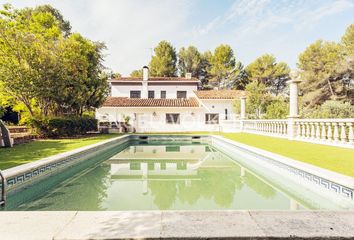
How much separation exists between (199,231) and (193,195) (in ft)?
10.3

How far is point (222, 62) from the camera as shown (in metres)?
45.7

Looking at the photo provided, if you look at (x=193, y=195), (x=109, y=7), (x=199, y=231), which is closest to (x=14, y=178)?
(x=193, y=195)

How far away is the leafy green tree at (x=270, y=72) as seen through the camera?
42.8 metres

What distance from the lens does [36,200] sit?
5.35m

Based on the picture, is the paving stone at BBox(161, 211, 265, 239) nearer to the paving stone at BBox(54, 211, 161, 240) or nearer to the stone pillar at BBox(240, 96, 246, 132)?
the paving stone at BBox(54, 211, 161, 240)

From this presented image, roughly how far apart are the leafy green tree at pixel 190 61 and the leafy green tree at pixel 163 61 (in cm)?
279

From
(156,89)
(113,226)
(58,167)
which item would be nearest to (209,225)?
(113,226)

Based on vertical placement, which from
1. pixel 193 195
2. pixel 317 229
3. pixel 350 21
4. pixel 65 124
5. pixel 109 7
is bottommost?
pixel 193 195

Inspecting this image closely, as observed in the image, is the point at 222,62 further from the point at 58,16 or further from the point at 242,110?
the point at 58,16

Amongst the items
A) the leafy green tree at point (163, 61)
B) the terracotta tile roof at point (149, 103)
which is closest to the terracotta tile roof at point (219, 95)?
the terracotta tile roof at point (149, 103)

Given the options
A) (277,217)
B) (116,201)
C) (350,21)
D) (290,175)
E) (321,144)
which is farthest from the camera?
(350,21)

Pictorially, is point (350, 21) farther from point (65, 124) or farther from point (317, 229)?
point (317, 229)

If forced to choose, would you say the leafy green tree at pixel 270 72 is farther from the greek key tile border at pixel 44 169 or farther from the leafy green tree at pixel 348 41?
the greek key tile border at pixel 44 169

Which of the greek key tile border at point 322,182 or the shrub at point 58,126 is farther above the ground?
the shrub at point 58,126
